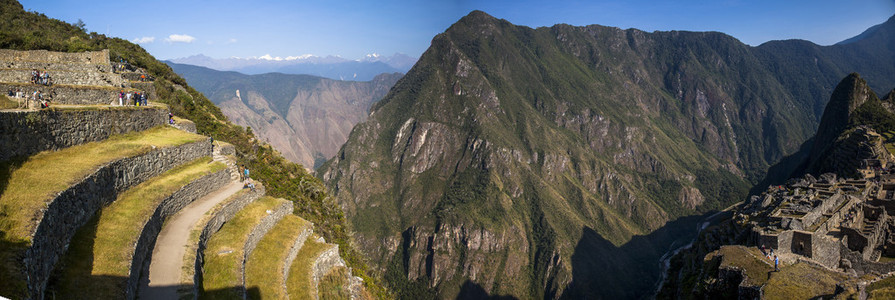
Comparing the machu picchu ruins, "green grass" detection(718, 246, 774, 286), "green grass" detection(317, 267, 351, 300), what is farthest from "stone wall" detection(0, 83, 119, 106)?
"green grass" detection(718, 246, 774, 286)

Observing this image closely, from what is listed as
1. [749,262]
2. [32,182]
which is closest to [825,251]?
[749,262]

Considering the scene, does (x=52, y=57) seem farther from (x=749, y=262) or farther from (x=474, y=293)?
(x=474, y=293)

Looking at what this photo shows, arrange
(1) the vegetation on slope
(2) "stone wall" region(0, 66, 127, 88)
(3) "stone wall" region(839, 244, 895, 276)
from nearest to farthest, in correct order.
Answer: (2) "stone wall" region(0, 66, 127, 88) < (3) "stone wall" region(839, 244, 895, 276) < (1) the vegetation on slope

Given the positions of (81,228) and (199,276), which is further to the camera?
(199,276)

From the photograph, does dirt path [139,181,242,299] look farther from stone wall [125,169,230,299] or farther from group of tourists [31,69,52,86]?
group of tourists [31,69,52,86]

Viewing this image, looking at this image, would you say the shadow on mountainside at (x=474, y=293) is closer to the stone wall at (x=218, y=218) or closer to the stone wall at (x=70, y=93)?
the stone wall at (x=218, y=218)

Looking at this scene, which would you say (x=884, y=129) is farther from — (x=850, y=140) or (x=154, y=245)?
(x=154, y=245)

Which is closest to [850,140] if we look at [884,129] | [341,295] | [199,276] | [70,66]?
[884,129]
